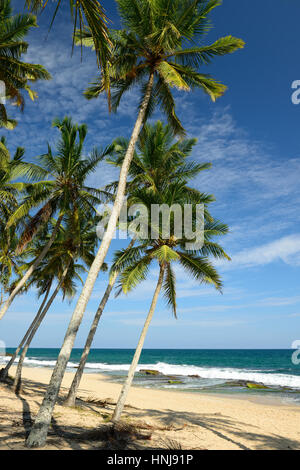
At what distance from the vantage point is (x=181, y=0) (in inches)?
362

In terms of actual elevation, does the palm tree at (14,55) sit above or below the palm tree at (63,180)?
above

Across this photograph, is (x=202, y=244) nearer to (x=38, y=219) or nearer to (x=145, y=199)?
(x=145, y=199)

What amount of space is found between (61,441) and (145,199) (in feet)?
22.2

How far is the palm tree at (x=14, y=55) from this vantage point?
34.1 feet

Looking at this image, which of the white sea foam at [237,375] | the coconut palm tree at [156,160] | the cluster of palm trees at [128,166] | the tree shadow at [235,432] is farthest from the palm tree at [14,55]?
the white sea foam at [237,375]

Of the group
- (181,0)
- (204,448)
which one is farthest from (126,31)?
(204,448)

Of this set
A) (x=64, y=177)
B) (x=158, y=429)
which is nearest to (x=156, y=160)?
(x=64, y=177)

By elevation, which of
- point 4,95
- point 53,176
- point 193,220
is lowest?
point 193,220

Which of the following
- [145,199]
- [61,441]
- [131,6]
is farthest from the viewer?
[145,199]

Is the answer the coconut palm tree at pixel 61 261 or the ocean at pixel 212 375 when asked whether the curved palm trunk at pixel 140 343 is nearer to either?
the coconut palm tree at pixel 61 261

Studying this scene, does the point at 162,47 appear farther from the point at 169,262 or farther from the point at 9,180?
the point at 9,180

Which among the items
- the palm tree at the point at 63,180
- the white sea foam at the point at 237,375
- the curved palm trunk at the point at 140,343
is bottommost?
the white sea foam at the point at 237,375

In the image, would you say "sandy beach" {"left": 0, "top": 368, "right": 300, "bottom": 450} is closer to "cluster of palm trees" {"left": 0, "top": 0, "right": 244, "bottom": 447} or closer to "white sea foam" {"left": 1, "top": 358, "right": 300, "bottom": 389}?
"cluster of palm trees" {"left": 0, "top": 0, "right": 244, "bottom": 447}

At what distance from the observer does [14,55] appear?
1089 centimetres
